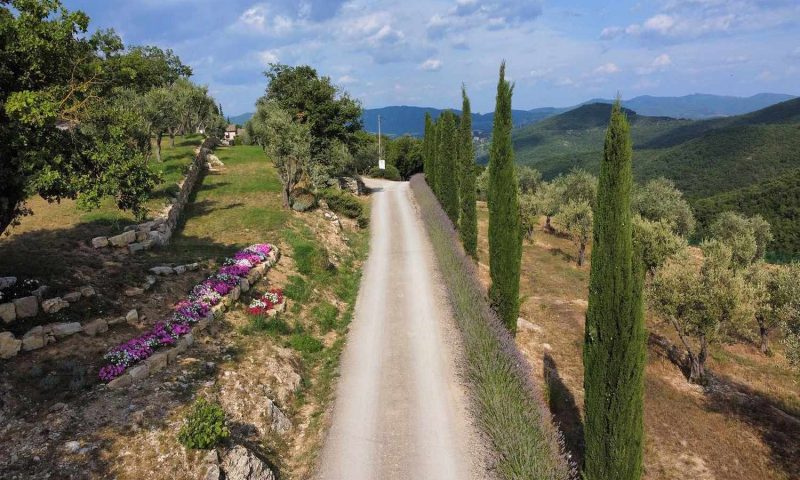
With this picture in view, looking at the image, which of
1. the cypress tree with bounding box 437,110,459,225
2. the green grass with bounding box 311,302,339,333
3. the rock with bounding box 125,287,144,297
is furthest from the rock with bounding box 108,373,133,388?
the cypress tree with bounding box 437,110,459,225

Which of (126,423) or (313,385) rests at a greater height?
(126,423)

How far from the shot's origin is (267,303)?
17.3 m

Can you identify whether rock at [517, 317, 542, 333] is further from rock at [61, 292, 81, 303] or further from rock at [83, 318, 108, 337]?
rock at [61, 292, 81, 303]

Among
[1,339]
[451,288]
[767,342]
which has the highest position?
[1,339]

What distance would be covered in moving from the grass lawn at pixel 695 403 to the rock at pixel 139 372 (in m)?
12.3

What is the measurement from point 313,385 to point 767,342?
25025mm

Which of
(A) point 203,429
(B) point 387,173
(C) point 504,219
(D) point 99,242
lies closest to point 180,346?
(A) point 203,429

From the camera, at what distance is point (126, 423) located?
941 centimetres

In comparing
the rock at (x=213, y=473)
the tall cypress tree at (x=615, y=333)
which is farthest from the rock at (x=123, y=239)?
the tall cypress tree at (x=615, y=333)

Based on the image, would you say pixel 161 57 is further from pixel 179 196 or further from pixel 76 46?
pixel 76 46

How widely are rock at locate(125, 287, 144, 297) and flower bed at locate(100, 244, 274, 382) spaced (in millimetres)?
1489

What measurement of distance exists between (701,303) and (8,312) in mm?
24519

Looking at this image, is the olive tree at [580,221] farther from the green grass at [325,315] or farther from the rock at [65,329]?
the rock at [65,329]

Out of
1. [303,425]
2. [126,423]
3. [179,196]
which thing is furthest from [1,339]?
[179,196]
